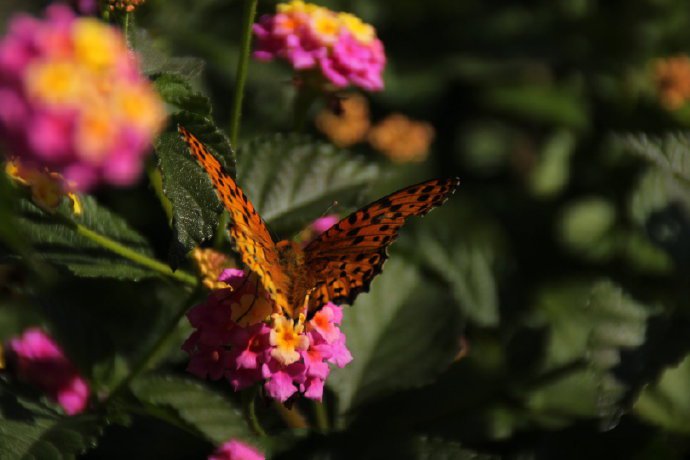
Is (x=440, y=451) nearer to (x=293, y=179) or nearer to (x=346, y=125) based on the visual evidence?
(x=293, y=179)

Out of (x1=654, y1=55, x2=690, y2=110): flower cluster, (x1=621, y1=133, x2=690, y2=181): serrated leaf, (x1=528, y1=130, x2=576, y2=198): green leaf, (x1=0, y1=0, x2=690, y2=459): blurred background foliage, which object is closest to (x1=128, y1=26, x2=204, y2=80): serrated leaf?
(x1=0, y1=0, x2=690, y2=459): blurred background foliage

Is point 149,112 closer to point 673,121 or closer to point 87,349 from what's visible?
point 87,349

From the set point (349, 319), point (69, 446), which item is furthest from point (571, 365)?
point (69, 446)

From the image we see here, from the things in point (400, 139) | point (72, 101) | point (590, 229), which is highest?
point (72, 101)

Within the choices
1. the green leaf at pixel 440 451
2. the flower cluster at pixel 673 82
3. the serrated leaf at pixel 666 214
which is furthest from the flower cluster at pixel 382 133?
the green leaf at pixel 440 451

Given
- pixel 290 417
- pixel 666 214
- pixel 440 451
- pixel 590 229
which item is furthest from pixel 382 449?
pixel 590 229

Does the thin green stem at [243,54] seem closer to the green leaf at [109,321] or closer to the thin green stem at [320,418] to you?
the green leaf at [109,321]
